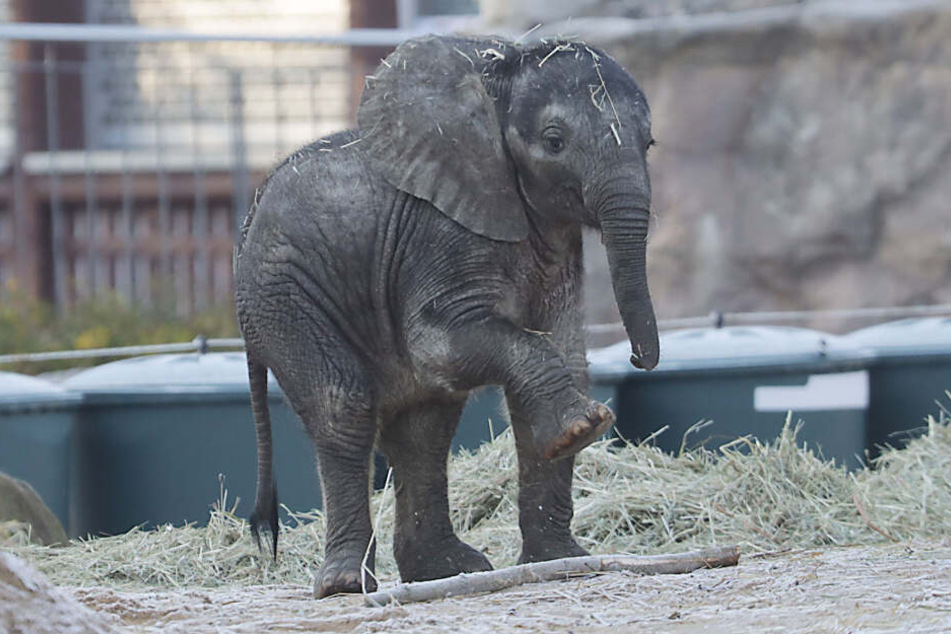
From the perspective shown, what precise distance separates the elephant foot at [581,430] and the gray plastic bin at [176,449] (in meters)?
2.53

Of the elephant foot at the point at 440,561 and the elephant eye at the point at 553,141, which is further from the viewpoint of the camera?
the elephant foot at the point at 440,561

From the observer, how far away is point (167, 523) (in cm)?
650

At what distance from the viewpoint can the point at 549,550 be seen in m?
4.82

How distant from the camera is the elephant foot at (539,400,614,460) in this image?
4.11m

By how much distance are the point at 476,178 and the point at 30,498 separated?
2544 millimetres

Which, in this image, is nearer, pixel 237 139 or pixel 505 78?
pixel 505 78

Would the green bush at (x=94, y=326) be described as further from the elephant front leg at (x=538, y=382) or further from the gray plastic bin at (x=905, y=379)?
the elephant front leg at (x=538, y=382)

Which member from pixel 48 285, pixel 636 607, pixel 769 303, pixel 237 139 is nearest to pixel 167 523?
pixel 636 607

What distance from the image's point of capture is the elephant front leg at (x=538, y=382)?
4.14m

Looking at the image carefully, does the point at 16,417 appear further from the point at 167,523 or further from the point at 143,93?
the point at 143,93

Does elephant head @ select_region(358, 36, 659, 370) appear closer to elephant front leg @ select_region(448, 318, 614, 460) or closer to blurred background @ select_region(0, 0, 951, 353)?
elephant front leg @ select_region(448, 318, 614, 460)

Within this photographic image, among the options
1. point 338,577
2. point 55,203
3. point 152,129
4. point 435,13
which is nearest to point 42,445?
point 338,577

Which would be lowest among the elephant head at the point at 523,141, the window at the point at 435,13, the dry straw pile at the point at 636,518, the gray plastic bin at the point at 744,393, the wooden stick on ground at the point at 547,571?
the dry straw pile at the point at 636,518

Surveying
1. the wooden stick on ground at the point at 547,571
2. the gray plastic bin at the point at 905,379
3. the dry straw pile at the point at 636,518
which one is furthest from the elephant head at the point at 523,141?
the gray plastic bin at the point at 905,379
